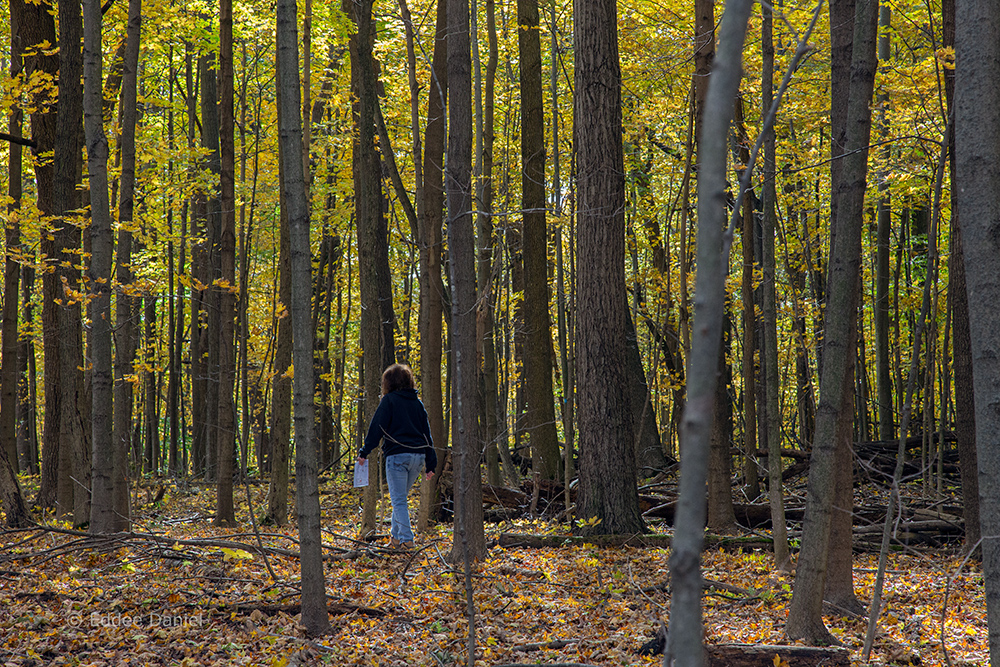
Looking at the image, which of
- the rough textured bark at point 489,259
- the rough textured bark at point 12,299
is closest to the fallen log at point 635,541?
the rough textured bark at point 489,259

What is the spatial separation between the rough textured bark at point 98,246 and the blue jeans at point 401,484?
7.78 feet

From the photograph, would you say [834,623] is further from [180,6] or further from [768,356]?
[180,6]

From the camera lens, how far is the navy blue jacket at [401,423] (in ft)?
22.0

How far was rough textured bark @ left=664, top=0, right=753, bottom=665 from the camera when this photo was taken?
1.30 meters

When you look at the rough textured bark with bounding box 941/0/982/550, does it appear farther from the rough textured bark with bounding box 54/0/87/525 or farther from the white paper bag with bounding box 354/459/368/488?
the rough textured bark with bounding box 54/0/87/525

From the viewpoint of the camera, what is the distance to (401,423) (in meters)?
6.79

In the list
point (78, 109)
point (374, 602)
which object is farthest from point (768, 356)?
point (78, 109)

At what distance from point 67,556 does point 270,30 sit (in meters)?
7.09

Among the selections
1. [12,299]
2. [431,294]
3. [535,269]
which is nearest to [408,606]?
[431,294]

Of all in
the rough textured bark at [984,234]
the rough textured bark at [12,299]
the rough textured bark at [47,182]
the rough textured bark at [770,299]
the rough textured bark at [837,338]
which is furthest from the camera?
the rough textured bark at [12,299]

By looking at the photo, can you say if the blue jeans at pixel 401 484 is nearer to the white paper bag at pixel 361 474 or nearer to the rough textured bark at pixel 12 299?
the white paper bag at pixel 361 474

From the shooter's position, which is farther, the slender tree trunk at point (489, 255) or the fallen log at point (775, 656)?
the slender tree trunk at point (489, 255)

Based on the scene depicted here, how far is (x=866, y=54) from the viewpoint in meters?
4.07

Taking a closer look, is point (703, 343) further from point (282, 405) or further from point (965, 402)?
point (282, 405)
